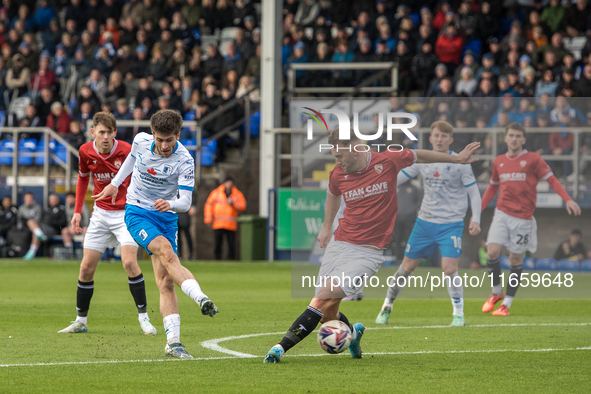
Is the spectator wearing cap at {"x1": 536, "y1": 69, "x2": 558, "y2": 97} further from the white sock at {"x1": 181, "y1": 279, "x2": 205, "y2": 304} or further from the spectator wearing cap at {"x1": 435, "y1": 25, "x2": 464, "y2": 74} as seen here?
the white sock at {"x1": 181, "y1": 279, "x2": 205, "y2": 304}

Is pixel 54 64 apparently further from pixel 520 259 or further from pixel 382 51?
pixel 520 259

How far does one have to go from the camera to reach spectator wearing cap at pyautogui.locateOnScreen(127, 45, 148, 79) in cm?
2466

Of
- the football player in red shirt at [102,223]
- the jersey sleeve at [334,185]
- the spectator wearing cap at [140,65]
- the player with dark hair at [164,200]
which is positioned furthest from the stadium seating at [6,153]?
the jersey sleeve at [334,185]

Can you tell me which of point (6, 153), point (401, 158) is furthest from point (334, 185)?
point (6, 153)

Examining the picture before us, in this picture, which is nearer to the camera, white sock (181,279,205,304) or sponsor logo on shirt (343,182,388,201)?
white sock (181,279,205,304)

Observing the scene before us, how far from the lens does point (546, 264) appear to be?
1230 cm

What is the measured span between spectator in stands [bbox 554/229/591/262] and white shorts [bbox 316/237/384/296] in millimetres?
5904

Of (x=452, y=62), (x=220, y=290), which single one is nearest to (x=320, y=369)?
(x=220, y=290)

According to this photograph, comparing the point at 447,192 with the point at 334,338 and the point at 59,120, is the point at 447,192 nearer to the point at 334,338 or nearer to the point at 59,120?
the point at 334,338

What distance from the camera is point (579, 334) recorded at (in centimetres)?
902

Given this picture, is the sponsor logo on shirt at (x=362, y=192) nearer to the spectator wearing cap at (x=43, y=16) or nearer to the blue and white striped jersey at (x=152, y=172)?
the blue and white striped jersey at (x=152, y=172)

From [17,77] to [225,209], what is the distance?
348 inches

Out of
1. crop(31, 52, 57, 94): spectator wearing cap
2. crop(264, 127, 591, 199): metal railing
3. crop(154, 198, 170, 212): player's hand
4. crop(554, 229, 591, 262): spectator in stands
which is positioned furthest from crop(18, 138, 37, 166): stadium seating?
crop(154, 198, 170, 212): player's hand

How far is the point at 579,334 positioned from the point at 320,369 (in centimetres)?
356
